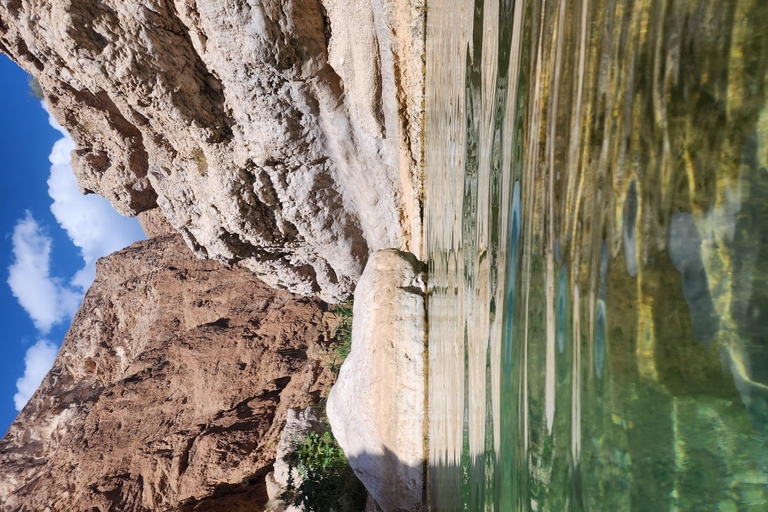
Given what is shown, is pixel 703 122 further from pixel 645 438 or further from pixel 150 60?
pixel 150 60

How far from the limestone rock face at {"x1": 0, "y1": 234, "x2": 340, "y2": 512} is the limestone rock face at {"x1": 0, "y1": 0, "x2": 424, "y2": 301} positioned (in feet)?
4.76

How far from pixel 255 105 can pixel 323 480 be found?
109 inches

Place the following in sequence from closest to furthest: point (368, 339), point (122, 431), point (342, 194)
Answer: point (368, 339)
point (342, 194)
point (122, 431)

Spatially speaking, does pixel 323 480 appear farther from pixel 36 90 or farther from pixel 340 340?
pixel 36 90

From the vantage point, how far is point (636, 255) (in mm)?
388

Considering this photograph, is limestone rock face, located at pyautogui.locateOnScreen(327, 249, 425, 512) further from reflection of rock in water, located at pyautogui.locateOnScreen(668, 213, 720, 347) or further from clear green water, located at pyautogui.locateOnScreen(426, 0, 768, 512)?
reflection of rock in water, located at pyautogui.locateOnScreen(668, 213, 720, 347)

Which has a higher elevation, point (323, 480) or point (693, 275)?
point (693, 275)

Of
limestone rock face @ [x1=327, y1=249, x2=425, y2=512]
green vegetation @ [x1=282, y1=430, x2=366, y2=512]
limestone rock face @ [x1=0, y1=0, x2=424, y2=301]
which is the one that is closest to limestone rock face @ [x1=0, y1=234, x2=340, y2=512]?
green vegetation @ [x1=282, y1=430, x2=366, y2=512]

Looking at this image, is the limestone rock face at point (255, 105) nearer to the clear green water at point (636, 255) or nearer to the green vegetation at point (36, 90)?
the clear green water at point (636, 255)

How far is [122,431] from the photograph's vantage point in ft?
15.4

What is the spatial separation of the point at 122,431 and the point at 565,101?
223 inches

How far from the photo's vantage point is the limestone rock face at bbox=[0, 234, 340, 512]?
406cm

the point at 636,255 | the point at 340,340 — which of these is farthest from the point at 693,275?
the point at 340,340

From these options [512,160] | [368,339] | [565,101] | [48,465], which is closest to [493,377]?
[512,160]
